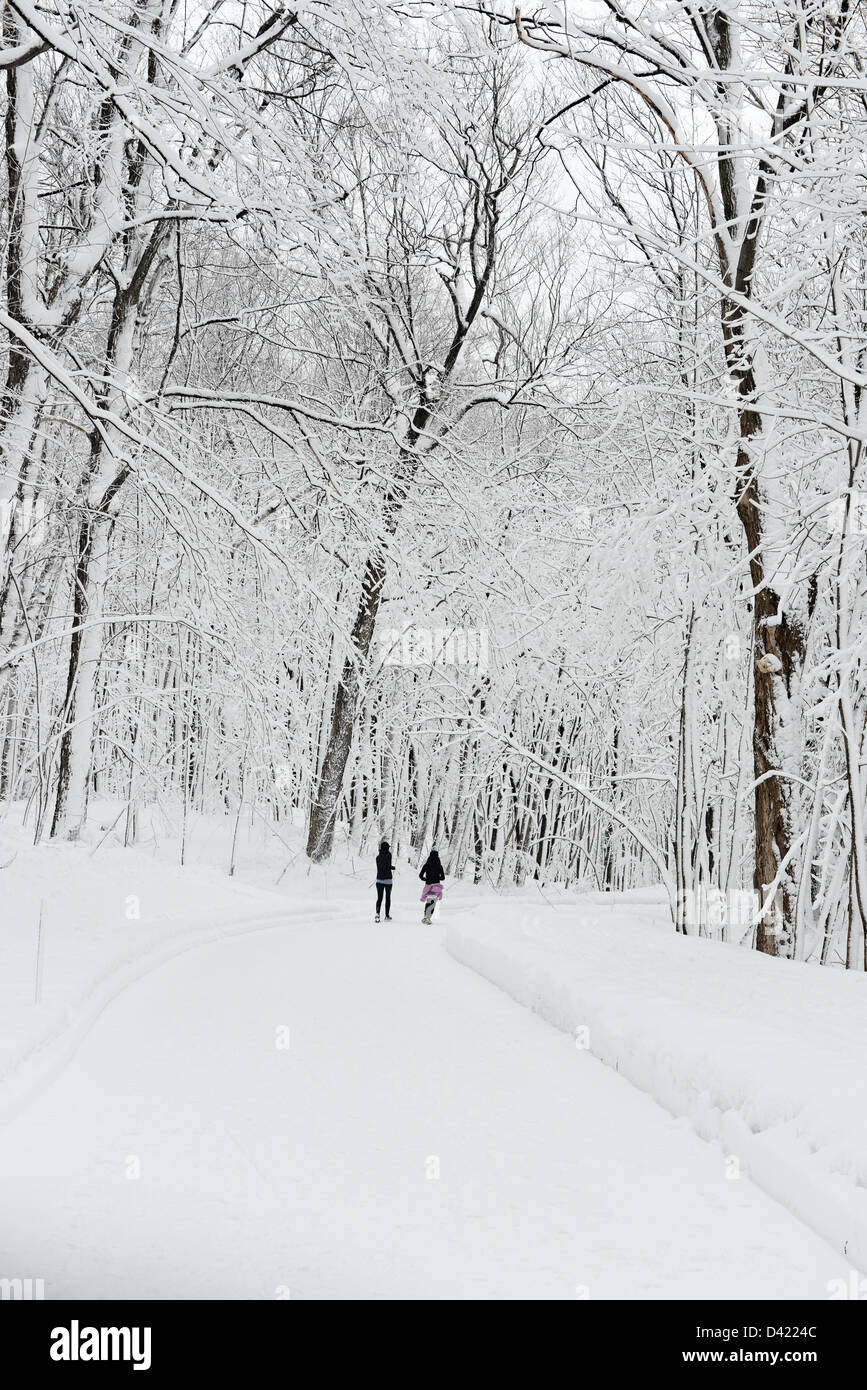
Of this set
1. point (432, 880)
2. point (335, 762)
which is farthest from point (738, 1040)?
point (335, 762)

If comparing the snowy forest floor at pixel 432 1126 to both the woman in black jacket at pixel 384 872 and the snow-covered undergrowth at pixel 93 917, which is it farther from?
the woman in black jacket at pixel 384 872

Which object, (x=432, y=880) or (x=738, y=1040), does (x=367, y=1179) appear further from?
(x=432, y=880)

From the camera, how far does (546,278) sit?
28.2 meters

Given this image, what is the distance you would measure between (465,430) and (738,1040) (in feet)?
84.3

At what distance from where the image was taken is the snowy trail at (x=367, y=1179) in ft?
15.3

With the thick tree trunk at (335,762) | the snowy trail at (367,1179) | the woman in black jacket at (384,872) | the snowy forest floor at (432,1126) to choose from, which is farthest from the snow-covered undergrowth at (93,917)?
the woman in black jacket at (384,872)

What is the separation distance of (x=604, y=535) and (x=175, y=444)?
18.5 ft

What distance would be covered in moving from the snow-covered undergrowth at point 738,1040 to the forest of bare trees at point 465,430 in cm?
137

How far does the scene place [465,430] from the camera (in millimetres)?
31500

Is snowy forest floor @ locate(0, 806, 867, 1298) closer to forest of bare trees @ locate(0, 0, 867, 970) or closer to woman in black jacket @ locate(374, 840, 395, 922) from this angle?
forest of bare trees @ locate(0, 0, 867, 970)

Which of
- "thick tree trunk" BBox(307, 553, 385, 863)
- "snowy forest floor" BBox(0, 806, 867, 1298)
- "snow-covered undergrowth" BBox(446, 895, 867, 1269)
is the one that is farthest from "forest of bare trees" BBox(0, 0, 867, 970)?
"snowy forest floor" BBox(0, 806, 867, 1298)

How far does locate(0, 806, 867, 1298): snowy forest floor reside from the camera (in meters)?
4.79

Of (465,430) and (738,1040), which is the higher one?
(465,430)
